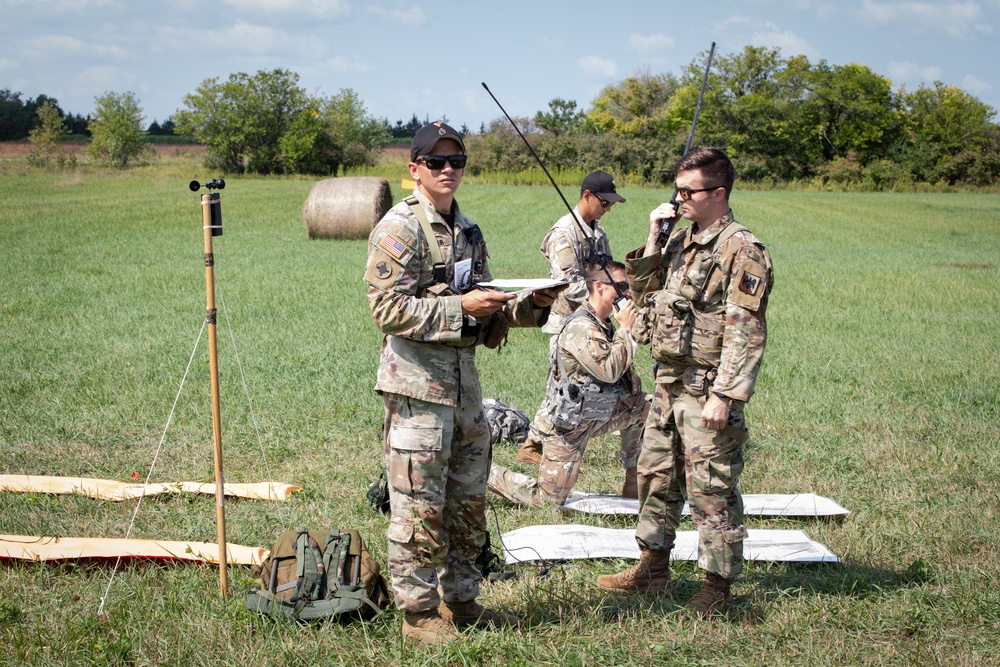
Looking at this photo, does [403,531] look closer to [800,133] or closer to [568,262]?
[568,262]

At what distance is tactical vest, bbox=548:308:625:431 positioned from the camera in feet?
18.8

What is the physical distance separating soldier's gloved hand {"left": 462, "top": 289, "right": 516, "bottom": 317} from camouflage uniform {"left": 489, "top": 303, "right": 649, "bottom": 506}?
1.94 meters

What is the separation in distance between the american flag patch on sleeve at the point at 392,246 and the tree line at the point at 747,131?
52.0 m

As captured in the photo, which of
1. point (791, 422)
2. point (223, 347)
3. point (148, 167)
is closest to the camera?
point (791, 422)

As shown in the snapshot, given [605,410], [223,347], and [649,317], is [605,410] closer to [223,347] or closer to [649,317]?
[649,317]

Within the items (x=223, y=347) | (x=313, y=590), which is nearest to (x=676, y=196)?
(x=313, y=590)

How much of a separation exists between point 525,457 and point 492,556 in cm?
236

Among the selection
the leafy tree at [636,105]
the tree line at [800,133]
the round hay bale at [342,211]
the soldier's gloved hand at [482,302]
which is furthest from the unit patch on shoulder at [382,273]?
the leafy tree at [636,105]

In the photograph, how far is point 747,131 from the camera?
64.5 m

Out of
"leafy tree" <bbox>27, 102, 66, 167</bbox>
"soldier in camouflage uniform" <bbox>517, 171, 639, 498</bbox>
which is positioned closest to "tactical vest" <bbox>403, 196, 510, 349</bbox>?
"soldier in camouflage uniform" <bbox>517, 171, 639, 498</bbox>

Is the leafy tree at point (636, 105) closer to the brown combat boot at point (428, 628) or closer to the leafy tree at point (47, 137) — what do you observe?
the leafy tree at point (47, 137)

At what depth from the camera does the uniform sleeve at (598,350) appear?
567cm

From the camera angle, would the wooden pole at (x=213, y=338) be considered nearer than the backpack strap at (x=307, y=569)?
Yes

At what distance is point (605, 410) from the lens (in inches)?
230
